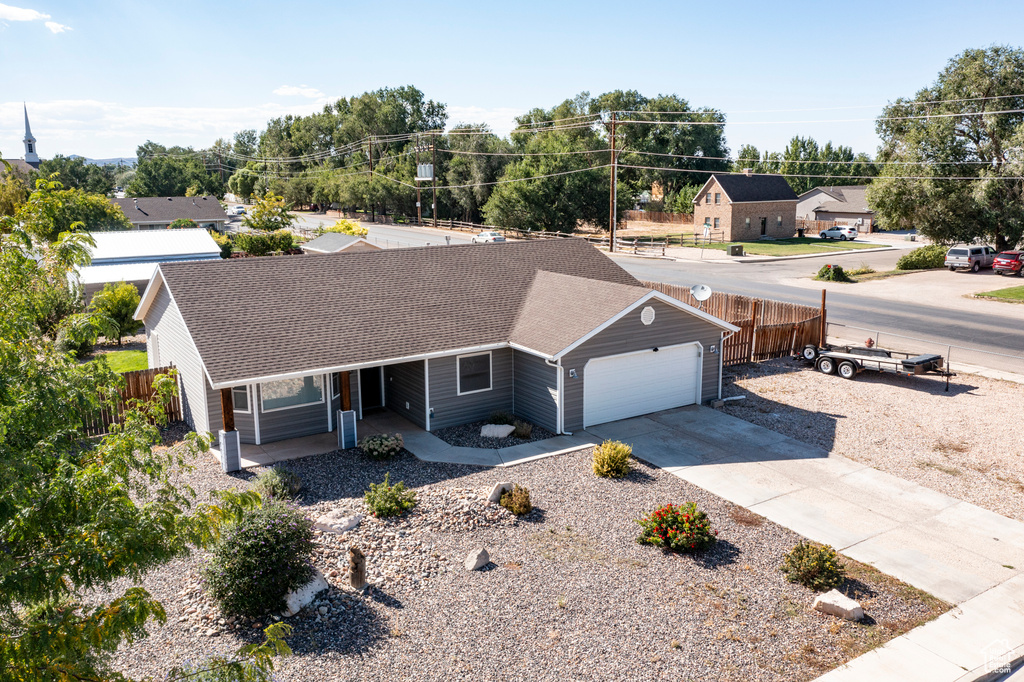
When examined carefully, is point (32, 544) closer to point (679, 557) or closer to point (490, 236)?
point (679, 557)

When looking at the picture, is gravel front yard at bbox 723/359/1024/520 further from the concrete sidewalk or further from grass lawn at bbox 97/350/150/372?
grass lawn at bbox 97/350/150/372

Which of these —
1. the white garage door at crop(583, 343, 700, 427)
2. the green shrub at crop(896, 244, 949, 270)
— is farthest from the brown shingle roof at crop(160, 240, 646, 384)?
the green shrub at crop(896, 244, 949, 270)

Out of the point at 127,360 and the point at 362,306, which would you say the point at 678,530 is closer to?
the point at 362,306

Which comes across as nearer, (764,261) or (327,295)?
(327,295)

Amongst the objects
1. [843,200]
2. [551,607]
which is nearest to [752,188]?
[843,200]

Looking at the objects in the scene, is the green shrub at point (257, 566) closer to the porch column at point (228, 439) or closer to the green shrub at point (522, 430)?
the porch column at point (228, 439)

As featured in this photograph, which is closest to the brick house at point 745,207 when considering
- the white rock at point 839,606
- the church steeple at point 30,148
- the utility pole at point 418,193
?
the utility pole at point 418,193

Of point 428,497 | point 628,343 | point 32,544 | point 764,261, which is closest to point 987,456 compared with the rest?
point 628,343
